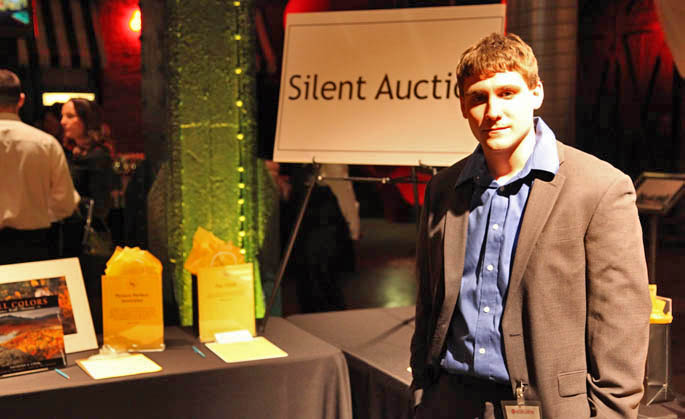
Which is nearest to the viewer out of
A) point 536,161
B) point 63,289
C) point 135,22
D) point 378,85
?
point 536,161

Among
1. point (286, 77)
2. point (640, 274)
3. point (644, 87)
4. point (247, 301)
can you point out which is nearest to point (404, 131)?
point (286, 77)

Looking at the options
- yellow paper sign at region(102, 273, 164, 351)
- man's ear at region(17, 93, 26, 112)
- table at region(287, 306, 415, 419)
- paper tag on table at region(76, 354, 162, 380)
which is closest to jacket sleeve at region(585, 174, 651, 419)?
table at region(287, 306, 415, 419)

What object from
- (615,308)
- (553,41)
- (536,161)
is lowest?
(615,308)

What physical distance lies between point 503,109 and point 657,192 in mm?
1560

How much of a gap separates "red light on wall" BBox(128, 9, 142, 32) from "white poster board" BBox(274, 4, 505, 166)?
0.65 metres

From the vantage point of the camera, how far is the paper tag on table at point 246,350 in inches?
99.3

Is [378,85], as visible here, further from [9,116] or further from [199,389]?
[9,116]

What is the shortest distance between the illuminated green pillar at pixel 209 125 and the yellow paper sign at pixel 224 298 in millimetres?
416

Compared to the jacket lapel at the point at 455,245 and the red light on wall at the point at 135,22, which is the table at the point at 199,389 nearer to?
the jacket lapel at the point at 455,245

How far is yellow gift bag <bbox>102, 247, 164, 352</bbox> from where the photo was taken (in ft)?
8.48

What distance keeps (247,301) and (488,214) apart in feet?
4.31

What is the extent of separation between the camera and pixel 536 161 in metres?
1.63

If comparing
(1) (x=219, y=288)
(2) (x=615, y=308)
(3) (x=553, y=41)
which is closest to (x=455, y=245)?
(2) (x=615, y=308)

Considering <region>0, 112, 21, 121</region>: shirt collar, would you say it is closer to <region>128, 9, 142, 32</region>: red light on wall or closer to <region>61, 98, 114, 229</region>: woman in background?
<region>61, 98, 114, 229</region>: woman in background
